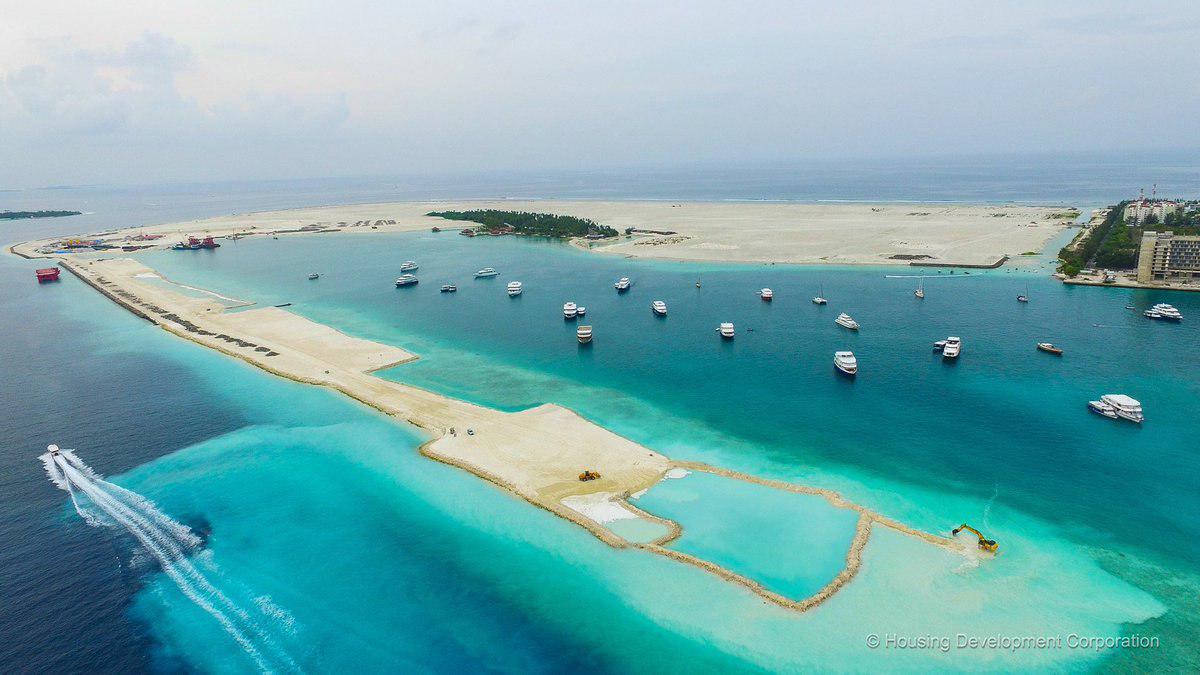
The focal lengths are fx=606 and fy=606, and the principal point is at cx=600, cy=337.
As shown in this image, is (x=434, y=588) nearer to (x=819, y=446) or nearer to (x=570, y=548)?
(x=570, y=548)

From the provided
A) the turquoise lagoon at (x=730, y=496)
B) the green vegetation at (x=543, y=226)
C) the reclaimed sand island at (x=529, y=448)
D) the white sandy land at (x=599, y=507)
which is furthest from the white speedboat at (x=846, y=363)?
the green vegetation at (x=543, y=226)

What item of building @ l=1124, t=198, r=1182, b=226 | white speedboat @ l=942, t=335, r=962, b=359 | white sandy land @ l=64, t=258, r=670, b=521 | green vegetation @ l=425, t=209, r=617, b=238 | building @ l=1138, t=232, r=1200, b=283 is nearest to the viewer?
white sandy land @ l=64, t=258, r=670, b=521

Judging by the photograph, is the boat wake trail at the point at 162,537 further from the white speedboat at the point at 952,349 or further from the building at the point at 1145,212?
the building at the point at 1145,212

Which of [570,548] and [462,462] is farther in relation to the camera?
[462,462]

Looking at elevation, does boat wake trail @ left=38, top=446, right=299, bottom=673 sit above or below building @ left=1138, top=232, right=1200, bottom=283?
below

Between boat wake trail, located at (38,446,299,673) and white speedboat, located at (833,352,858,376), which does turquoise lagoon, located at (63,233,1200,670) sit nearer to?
boat wake trail, located at (38,446,299,673)

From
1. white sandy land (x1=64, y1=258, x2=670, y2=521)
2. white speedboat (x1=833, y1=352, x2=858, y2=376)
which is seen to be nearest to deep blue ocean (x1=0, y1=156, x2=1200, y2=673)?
white speedboat (x1=833, y1=352, x2=858, y2=376)

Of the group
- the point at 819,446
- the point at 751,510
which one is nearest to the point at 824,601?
the point at 751,510
